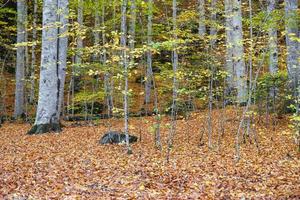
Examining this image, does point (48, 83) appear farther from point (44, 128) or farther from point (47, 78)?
point (44, 128)

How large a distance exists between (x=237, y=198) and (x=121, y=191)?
1.89 m

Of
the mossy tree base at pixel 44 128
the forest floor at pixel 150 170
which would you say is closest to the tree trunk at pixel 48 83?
the mossy tree base at pixel 44 128

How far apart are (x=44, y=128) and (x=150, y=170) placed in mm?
6954

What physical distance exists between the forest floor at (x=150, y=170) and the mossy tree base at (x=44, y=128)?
4.69 feet

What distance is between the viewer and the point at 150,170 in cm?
826

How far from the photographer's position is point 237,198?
6199 millimetres

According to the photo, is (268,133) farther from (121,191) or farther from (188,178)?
(121,191)

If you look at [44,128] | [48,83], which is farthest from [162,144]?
[48,83]

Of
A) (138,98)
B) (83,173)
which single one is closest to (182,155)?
(83,173)

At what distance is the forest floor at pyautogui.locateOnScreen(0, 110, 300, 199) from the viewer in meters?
6.68

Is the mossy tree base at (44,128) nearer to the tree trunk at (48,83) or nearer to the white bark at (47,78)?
the tree trunk at (48,83)

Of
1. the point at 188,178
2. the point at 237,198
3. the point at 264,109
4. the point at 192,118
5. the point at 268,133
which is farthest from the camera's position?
the point at 192,118

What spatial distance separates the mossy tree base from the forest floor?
1430mm

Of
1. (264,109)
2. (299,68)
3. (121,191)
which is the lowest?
(121,191)
